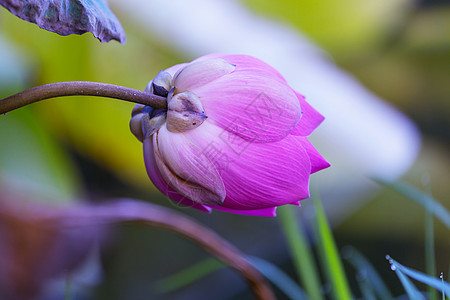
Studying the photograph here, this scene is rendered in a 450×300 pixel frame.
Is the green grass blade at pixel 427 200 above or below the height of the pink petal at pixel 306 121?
below

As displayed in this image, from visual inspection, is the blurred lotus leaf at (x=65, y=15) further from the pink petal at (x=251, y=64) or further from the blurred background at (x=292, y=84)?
the blurred background at (x=292, y=84)

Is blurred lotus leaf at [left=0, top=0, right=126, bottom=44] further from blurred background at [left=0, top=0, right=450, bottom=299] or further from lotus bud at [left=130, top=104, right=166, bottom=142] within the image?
blurred background at [left=0, top=0, right=450, bottom=299]

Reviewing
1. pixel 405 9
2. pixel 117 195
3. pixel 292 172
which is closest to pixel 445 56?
pixel 405 9

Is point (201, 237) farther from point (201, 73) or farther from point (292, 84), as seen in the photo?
point (292, 84)

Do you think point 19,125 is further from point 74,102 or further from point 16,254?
point 16,254

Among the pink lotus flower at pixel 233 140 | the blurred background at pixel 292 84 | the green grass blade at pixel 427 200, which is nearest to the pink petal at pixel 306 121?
the pink lotus flower at pixel 233 140

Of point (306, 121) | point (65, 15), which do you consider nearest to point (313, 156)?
point (306, 121)
